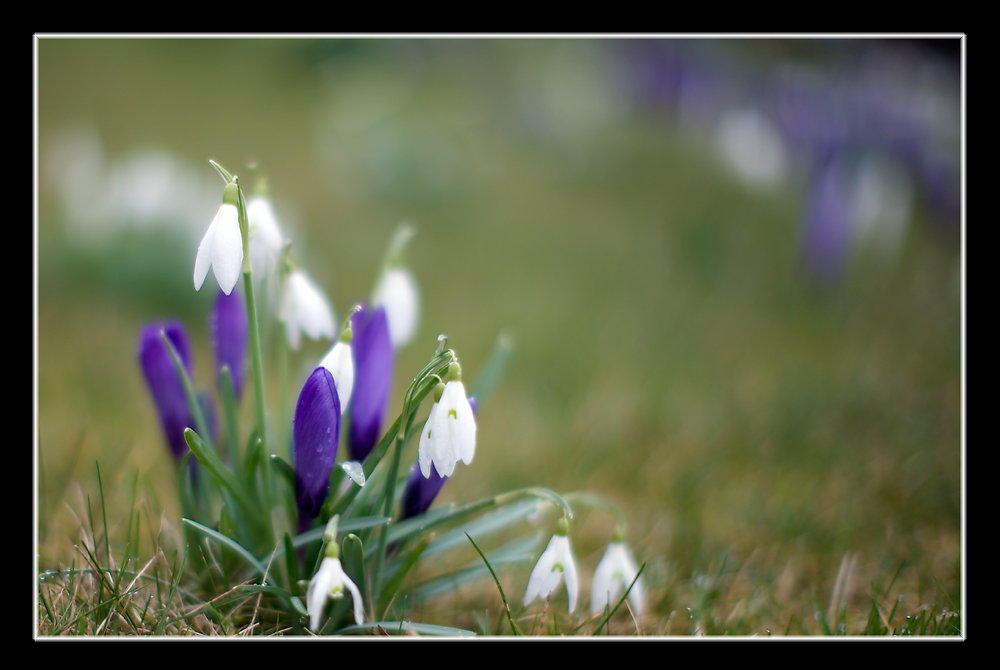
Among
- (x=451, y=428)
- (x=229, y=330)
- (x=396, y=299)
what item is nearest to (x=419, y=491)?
(x=451, y=428)

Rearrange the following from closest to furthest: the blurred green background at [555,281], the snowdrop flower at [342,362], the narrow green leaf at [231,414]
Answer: the snowdrop flower at [342,362], the narrow green leaf at [231,414], the blurred green background at [555,281]

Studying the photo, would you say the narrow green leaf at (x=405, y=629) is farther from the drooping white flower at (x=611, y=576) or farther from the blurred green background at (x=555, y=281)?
the blurred green background at (x=555, y=281)

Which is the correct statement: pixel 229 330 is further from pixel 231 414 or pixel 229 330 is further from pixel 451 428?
pixel 451 428

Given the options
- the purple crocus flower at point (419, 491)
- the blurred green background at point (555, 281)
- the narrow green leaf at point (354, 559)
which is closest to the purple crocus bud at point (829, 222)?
the blurred green background at point (555, 281)

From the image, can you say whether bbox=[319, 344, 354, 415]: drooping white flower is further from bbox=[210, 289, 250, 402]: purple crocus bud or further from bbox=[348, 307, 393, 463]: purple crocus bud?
Result: bbox=[210, 289, 250, 402]: purple crocus bud

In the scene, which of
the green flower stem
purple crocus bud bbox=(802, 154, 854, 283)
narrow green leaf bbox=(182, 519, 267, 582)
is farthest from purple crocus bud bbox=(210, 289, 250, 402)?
purple crocus bud bbox=(802, 154, 854, 283)

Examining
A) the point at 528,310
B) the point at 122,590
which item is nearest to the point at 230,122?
the point at 528,310
